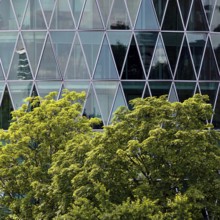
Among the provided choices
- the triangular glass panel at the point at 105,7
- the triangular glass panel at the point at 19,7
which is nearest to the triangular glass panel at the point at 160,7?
the triangular glass panel at the point at 105,7

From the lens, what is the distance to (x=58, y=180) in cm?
3394

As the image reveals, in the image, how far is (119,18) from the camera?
47.2 meters

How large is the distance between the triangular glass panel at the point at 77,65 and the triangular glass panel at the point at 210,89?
5.99m

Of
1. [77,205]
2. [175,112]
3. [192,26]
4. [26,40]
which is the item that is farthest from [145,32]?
[77,205]

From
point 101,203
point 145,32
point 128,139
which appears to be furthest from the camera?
point 145,32

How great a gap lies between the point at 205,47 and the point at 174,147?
1576cm

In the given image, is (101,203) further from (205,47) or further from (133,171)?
(205,47)

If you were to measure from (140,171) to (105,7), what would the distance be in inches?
619

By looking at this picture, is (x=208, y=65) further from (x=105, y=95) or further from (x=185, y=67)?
(x=105, y=95)

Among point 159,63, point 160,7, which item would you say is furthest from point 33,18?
point 159,63

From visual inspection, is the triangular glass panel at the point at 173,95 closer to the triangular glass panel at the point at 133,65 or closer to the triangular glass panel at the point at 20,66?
the triangular glass panel at the point at 133,65

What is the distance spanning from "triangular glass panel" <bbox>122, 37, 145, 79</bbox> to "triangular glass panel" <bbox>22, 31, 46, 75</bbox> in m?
4.48

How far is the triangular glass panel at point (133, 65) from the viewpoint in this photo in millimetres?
46906

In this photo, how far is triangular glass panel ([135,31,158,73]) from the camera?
47.0 m
